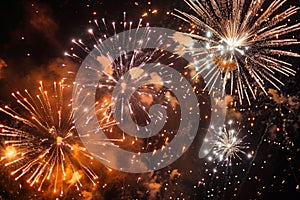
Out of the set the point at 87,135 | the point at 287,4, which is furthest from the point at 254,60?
the point at 87,135

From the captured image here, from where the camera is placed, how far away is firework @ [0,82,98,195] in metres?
8.92

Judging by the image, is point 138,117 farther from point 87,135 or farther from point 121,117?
point 87,135

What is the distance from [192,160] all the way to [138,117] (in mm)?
2603

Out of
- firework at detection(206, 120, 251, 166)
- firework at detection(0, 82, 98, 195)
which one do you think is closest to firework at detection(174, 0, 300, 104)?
firework at detection(206, 120, 251, 166)

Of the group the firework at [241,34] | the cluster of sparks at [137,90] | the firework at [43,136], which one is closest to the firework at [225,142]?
the cluster of sparks at [137,90]

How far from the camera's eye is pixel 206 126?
10703 millimetres

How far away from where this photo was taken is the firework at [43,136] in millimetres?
8922

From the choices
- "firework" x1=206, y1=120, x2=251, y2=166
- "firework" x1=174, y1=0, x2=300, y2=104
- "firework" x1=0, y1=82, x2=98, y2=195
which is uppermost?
"firework" x1=174, y1=0, x2=300, y2=104

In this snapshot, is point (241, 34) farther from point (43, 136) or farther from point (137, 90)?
point (43, 136)

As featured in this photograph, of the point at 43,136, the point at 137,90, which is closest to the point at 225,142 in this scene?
the point at 137,90

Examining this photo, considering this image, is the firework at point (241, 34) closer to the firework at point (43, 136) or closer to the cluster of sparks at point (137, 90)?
the cluster of sparks at point (137, 90)

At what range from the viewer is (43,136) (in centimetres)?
901

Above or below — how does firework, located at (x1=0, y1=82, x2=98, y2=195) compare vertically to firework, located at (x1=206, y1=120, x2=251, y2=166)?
below

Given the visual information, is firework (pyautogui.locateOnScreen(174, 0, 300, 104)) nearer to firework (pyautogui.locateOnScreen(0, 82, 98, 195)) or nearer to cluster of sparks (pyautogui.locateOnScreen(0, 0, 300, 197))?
cluster of sparks (pyautogui.locateOnScreen(0, 0, 300, 197))
